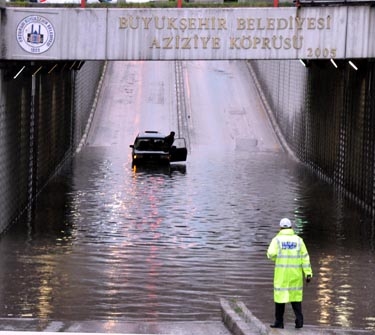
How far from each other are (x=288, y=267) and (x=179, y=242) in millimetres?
11831

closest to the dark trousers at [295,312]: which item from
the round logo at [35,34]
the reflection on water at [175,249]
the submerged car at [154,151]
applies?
the reflection on water at [175,249]

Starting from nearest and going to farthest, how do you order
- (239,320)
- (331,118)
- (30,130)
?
(239,320) → (30,130) → (331,118)

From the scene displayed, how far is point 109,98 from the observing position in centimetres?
7419

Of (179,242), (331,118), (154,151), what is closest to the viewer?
(179,242)

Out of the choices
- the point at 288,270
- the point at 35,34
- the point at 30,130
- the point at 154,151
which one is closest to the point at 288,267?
the point at 288,270

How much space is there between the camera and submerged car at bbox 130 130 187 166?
5131cm

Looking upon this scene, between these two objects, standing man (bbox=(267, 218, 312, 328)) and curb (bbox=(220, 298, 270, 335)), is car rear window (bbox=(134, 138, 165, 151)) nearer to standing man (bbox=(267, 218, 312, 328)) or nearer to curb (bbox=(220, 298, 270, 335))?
curb (bbox=(220, 298, 270, 335))

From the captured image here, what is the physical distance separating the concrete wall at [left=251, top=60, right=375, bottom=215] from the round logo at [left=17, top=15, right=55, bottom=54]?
996cm

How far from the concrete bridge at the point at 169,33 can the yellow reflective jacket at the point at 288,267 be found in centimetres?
1266

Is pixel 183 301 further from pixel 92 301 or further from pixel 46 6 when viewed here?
pixel 46 6

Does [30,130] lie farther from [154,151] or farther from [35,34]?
[154,151]

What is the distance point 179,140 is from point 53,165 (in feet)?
43.0

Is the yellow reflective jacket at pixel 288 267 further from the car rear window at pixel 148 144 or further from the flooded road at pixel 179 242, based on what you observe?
the car rear window at pixel 148 144

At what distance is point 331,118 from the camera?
4578cm
